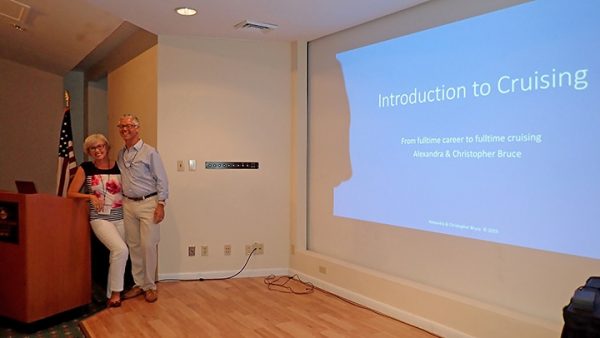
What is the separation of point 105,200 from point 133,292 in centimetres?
91

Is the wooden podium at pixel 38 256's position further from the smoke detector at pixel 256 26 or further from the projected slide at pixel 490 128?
the projected slide at pixel 490 128

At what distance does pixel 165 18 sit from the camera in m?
3.89

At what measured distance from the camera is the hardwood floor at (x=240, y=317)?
3.21 metres

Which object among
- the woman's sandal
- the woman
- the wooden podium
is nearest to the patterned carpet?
the wooden podium

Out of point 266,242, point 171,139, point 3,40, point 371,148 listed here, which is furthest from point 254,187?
point 3,40

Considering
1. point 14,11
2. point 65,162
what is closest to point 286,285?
point 65,162

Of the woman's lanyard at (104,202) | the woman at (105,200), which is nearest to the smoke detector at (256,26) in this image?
the woman at (105,200)

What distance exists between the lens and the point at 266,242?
4758 mm

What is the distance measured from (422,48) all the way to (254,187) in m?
2.26

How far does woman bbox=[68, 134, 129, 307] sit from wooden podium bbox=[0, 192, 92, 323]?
152 millimetres

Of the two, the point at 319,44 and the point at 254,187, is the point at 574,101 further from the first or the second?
the point at 254,187

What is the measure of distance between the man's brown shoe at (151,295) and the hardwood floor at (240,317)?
0.04 meters

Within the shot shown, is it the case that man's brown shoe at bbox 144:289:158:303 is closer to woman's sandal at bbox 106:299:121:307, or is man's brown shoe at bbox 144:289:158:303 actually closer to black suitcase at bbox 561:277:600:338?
woman's sandal at bbox 106:299:121:307

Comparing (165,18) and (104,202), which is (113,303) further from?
(165,18)
